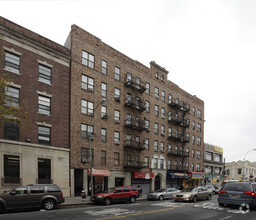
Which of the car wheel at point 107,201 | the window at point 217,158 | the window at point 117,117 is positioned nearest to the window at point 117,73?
the window at point 117,117

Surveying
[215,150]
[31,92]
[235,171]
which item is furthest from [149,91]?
[235,171]

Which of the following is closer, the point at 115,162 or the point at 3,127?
the point at 3,127

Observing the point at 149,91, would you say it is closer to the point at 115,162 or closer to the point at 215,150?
the point at 115,162

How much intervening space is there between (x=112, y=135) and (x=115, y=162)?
349 cm

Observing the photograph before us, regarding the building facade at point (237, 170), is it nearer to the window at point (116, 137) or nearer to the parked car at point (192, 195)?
the window at point (116, 137)

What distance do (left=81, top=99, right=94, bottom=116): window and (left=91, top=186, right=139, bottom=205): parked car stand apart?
10.4 meters

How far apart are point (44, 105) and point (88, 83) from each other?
6510mm

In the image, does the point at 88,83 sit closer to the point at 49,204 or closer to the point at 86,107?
the point at 86,107

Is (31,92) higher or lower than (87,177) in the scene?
higher

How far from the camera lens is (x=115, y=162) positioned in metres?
31.2

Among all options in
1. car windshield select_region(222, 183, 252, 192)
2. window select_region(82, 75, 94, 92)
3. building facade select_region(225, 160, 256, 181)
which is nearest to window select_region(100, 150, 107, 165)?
window select_region(82, 75, 94, 92)

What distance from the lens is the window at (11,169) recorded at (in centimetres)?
2114

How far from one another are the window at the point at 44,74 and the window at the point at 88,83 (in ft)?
14.4

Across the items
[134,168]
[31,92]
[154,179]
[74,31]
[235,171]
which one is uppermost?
[74,31]
